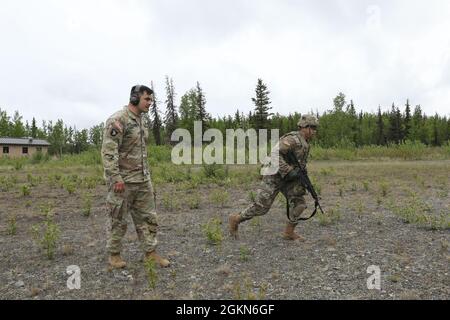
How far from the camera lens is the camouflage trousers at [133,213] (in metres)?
4.40

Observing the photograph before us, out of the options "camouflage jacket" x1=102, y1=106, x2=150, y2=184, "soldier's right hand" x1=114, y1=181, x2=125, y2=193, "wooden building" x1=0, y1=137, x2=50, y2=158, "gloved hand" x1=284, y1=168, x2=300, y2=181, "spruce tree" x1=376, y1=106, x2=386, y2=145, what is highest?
"spruce tree" x1=376, y1=106, x2=386, y2=145

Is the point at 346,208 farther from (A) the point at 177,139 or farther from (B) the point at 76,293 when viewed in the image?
(A) the point at 177,139

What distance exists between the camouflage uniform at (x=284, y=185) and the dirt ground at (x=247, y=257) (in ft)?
1.75

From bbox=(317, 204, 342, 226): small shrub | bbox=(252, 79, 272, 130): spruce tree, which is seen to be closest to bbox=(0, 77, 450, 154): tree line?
bbox=(252, 79, 272, 130): spruce tree

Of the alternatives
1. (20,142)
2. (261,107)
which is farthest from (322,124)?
(20,142)

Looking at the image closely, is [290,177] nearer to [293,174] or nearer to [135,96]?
[293,174]

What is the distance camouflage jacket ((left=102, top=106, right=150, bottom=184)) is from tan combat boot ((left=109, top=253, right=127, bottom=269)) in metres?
0.95

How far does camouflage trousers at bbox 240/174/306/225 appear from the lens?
18.2 ft

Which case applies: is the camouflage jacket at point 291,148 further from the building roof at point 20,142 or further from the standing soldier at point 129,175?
the building roof at point 20,142

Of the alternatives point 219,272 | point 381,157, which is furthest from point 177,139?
point 219,272

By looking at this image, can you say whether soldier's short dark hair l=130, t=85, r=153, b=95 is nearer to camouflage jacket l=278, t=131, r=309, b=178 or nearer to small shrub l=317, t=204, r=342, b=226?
camouflage jacket l=278, t=131, r=309, b=178

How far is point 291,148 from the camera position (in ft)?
18.2

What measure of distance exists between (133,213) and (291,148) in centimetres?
243
